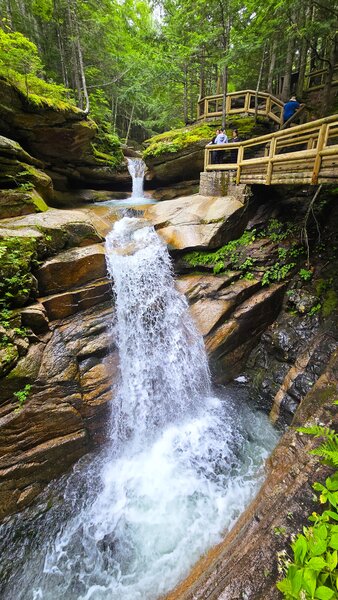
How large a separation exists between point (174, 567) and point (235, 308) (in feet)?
17.2

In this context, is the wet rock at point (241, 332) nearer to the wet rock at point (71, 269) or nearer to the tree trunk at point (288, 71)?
the wet rock at point (71, 269)

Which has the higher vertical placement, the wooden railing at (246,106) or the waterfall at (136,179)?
the wooden railing at (246,106)

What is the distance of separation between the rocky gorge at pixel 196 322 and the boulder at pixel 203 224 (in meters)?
0.04

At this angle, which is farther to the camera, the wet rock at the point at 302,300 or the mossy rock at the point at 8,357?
the wet rock at the point at 302,300

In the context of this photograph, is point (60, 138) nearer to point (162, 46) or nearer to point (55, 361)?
point (55, 361)

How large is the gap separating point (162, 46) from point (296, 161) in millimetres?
12372

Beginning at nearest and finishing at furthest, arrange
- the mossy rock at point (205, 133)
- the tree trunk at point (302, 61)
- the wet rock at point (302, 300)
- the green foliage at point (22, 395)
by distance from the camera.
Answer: the green foliage at point (22, 395) < the wet rock at point (302, 300) < the mossy rock at point (205, 133) < the tree trunk at point (302, 61)

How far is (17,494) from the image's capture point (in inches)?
182

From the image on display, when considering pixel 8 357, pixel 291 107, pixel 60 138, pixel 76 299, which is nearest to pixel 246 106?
pixel 291 107

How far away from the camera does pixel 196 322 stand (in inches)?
269

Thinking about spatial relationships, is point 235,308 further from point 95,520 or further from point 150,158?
point 150,158

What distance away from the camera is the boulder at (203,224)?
25.4ft

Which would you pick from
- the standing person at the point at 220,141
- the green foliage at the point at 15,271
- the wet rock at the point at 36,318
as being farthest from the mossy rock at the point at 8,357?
the standing person at the point at 220,141

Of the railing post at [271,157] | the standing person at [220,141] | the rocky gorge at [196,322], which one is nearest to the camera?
the rocky gorge at [196,322]
